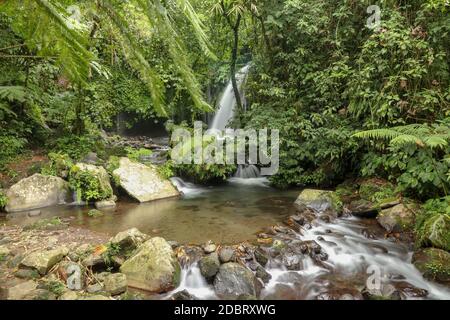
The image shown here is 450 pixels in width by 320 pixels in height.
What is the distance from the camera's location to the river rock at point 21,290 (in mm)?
3455

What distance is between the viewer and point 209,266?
4.41 metres

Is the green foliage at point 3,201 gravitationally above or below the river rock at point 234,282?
above

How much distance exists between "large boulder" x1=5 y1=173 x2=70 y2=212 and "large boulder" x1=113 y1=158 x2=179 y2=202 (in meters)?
1.25

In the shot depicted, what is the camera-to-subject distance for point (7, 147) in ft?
26.6

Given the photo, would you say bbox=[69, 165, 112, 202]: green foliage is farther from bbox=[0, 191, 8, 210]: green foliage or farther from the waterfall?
the waterfall

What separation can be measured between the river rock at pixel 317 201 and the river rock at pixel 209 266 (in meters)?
2.99

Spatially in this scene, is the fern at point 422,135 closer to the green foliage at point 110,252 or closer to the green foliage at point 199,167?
the green foliage at point 199,167

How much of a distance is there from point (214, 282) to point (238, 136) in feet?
17.1

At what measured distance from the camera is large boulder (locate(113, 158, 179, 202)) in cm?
778

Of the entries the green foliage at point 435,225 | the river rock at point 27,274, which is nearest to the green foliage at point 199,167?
the green foliage at point 435,225

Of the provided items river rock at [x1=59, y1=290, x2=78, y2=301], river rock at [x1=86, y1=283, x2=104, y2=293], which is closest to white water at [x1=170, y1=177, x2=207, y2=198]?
river rock at [x1=86, y1=283, x2=104, y2=293]

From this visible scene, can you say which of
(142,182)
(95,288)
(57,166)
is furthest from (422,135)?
(57,166)

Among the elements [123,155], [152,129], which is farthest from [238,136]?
[152,129]
